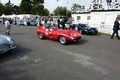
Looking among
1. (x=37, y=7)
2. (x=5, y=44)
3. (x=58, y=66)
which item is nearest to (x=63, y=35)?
(x=5, y=44)

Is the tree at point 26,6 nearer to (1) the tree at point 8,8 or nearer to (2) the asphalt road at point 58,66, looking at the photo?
(1) the tree at point 8,8

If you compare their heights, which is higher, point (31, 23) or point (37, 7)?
point (37, 7)

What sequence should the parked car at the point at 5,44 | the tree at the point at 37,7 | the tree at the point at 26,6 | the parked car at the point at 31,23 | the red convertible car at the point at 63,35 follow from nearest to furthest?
the parked car at the point at 5,44
the red convertible car at the point at 63,35
the parked car at the point at 31,23
the tree at the point at 37,7
the tree at the point at 26,6

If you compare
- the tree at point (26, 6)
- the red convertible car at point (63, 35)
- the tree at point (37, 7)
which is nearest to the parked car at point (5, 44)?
the red convertible car at point (63, 35)

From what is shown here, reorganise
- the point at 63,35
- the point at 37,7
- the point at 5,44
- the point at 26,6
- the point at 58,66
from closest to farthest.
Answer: the point at 58,66, the point at 5,44, the point at 63,35, the point at 37,7, the point at 26,6

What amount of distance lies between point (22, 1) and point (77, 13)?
49.0 m

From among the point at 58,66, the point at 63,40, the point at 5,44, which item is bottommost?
the point at 58,66

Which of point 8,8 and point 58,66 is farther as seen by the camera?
point 8,8

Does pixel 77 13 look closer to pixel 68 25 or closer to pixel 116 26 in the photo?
pixel 68 25

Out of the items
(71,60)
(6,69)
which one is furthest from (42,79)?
(71,60)

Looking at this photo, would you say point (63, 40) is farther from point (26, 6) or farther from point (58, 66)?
point (26, 6)

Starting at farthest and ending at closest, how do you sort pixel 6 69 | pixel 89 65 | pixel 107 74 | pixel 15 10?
pixel 15 10
pixel 89 65
pixel 6 69
pixel 107 74

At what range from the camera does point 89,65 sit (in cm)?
527


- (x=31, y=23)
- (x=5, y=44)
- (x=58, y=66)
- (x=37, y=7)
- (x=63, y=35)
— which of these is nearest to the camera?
(x=58, y=66)
